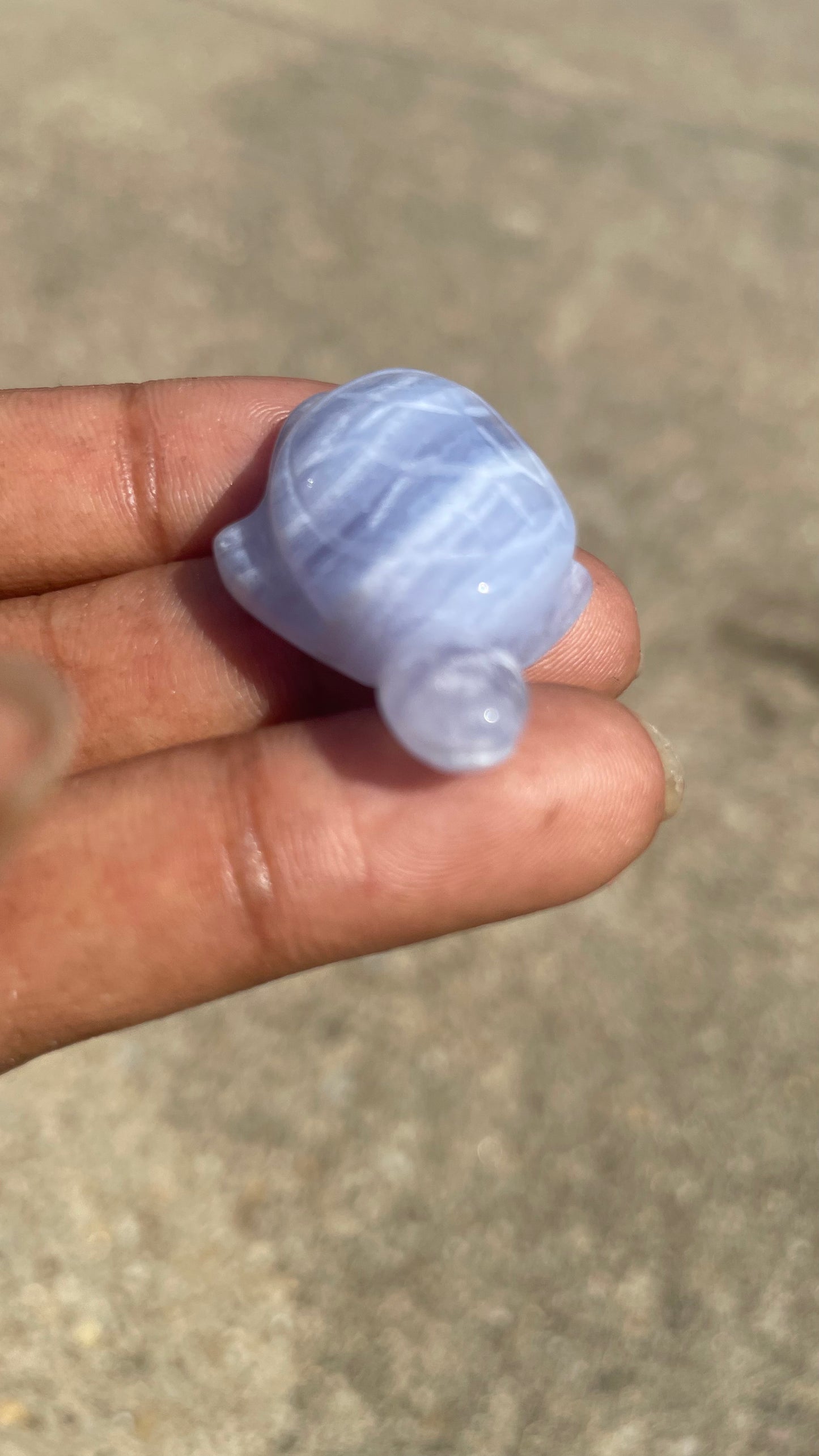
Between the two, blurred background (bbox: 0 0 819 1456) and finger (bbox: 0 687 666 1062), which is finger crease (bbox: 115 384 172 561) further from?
blurred background (bbox: 0 0 819 1456)

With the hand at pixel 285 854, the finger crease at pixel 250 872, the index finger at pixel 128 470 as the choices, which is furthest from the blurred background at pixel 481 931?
the index finger at pixel 128 470

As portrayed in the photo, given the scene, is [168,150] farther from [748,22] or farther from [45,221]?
[748,22]

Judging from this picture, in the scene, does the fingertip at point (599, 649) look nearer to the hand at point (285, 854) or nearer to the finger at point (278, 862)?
the hand at point (285, 854)

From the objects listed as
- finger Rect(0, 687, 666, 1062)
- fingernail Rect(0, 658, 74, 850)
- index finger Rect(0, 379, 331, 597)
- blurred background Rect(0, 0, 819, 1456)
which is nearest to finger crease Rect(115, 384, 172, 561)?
index finger Rect(0, 379, 331, 597)

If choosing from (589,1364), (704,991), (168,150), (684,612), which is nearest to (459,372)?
(684,612)

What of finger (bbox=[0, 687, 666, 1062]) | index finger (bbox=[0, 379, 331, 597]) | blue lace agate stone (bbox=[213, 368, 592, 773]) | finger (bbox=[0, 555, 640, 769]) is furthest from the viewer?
index finger (bbox=[0, 379, 331, 597])
